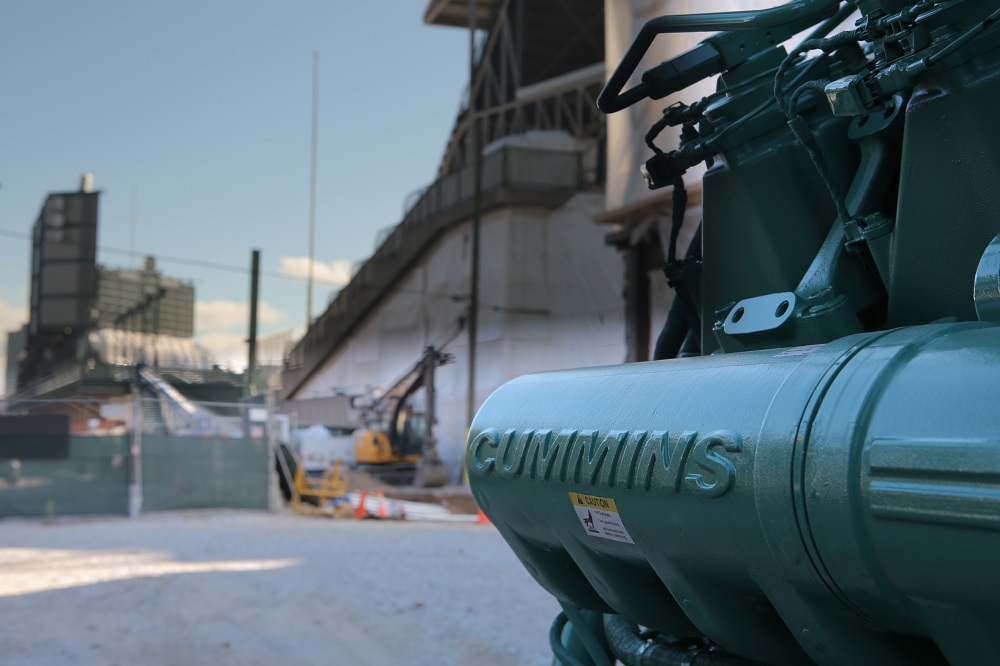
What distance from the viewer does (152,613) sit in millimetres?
6992

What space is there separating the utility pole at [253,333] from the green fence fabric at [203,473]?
1015 centimetres

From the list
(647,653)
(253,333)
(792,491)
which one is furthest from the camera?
(253,333)

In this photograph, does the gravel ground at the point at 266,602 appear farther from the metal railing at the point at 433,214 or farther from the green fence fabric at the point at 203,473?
the metal railing at the point at 433,214

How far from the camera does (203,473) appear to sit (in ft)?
52.9

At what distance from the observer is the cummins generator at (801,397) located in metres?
1.45

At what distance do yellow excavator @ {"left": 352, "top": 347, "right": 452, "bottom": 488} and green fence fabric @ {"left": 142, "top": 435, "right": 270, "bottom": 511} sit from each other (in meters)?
9.15

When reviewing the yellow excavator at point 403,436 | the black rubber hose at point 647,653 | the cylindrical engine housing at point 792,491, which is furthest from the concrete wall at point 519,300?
the cylindrical engine housing at point 792,491

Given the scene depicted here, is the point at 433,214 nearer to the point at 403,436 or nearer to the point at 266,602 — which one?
the point at 403,436

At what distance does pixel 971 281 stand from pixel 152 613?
6436 millimetres

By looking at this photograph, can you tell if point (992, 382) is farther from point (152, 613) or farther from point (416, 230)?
point (416, 230)

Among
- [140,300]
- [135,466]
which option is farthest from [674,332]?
[140,300]

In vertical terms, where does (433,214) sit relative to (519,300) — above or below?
above

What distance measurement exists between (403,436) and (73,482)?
14171 mm

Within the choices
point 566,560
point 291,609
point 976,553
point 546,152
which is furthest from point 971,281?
point 546,152
